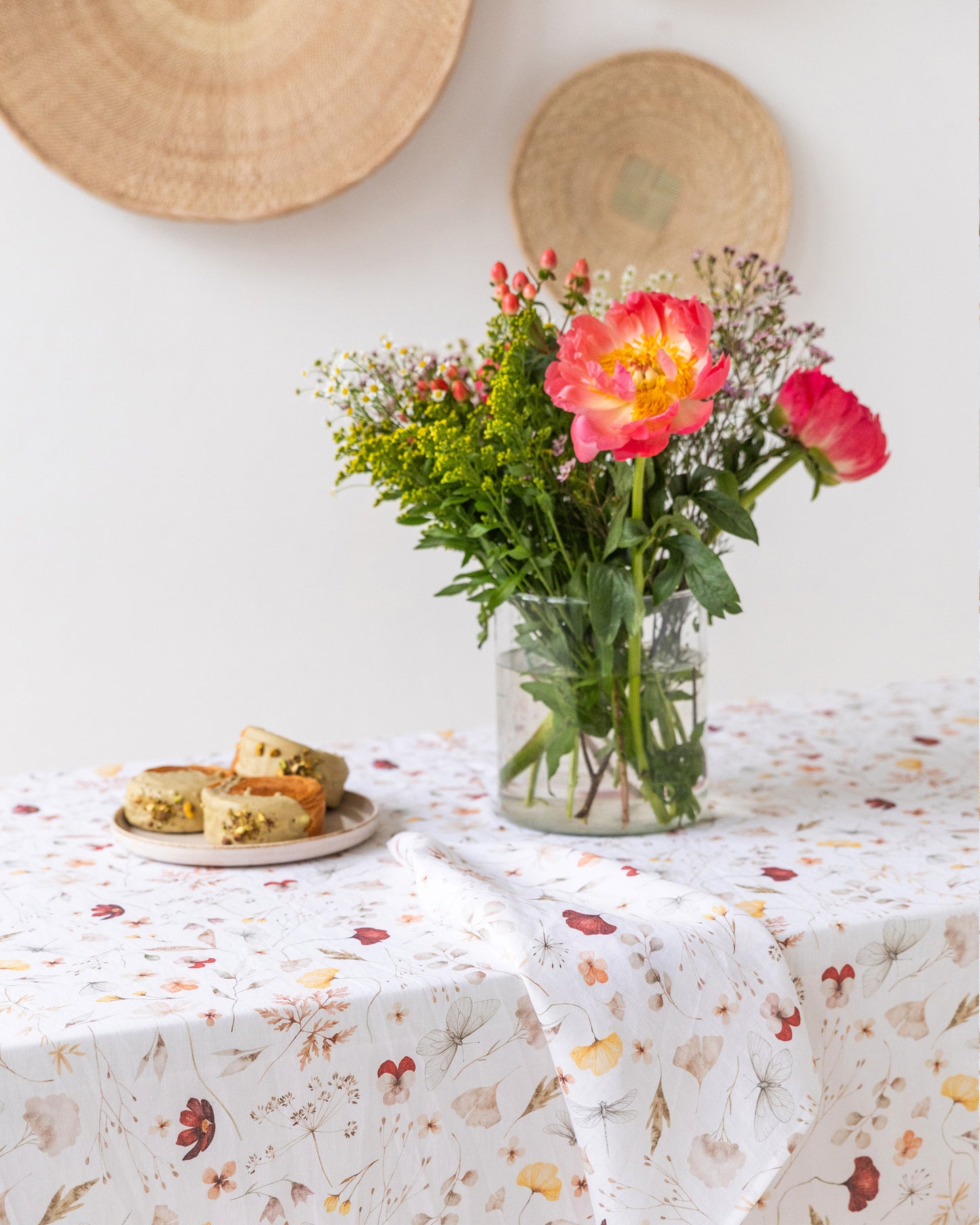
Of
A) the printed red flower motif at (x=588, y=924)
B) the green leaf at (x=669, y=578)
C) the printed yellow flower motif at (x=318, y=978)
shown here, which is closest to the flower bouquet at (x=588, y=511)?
the green leaf at (x=669, y=578)

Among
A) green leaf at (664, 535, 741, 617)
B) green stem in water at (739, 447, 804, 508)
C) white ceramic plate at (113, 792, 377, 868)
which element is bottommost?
white ceramic plate at (113, 792, 377, 868)

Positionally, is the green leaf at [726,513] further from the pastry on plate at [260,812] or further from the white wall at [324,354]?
the white wall at [324,354]

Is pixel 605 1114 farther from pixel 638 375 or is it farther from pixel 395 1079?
pixel 638 375

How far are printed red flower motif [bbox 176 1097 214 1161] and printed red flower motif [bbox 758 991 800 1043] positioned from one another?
34 cm

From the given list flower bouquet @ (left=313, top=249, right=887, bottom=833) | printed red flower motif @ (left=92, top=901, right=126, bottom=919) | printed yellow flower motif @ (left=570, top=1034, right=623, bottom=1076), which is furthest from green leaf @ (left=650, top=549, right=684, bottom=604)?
printed red flower motif @ (left=92, top=901, right=126, bottom=919)

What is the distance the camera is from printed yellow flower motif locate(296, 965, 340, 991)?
708 mm

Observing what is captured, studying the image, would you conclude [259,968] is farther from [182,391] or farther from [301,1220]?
[182,391]

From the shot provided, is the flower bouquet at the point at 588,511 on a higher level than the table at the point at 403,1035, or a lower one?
higher

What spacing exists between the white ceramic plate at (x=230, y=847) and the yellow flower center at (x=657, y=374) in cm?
41

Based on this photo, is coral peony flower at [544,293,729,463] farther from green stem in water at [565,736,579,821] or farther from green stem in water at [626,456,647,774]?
green stem in water at [565,736,579,821]

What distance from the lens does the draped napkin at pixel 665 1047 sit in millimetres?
692

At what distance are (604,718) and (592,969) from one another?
0.97 ft

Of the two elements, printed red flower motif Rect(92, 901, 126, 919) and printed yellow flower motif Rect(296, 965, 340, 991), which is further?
printed red flower motif Rect(92, 901, 126, 919)

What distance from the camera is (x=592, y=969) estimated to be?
0.73 m
